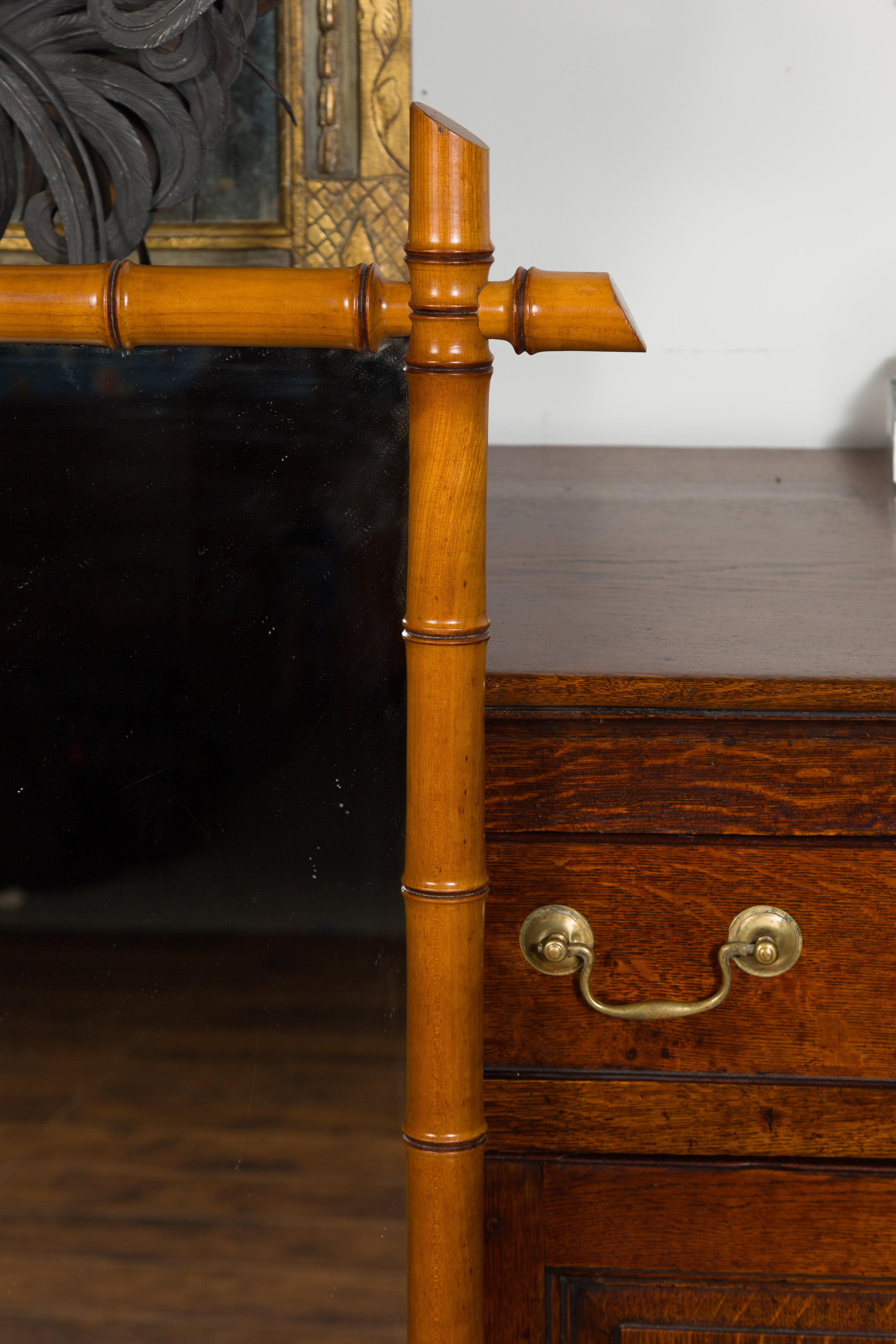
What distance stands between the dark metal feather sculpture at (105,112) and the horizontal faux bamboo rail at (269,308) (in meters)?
0.14

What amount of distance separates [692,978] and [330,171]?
719 mm

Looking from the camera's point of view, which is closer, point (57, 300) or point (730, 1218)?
point (57, 300)

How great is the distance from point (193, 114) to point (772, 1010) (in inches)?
22.9

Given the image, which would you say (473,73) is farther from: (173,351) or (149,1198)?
(149,1198)

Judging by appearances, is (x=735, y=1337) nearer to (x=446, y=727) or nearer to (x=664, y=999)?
(x=664, y=999)

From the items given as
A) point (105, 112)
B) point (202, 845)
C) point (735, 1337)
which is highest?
point (105, 112)

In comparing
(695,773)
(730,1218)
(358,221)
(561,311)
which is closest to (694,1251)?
(730,1218)

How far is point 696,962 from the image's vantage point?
63 cm

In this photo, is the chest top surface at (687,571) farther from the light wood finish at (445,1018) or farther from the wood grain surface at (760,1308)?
the wood grain surface at (760,1308)

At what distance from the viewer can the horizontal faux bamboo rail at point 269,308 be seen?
51 cm

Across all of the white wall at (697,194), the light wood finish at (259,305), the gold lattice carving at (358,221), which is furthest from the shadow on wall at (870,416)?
the light wood finish at (259,305)

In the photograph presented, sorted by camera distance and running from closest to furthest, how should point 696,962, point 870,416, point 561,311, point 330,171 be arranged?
point 561,311
point 696,962
point 330,171
point 870,416

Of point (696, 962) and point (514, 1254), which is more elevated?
point (696, 962)

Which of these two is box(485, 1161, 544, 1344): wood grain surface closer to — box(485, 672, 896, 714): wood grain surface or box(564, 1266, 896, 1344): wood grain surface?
box(564, 1266, 896, 1344): wood grain surface
